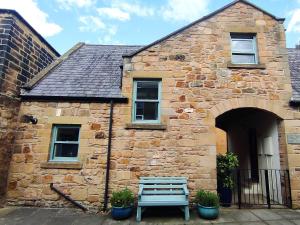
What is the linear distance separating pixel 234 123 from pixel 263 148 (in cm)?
308

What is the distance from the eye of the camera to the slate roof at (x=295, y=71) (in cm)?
749

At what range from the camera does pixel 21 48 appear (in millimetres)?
7918

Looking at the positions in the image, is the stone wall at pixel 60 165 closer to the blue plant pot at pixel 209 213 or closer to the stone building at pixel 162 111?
the stone building at pixel 162 111

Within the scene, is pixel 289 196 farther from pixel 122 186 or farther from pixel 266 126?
pixel 122 186

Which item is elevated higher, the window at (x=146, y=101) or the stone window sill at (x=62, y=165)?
the window at (x=146, y=101)

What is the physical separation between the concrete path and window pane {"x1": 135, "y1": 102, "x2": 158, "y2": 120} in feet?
9.39

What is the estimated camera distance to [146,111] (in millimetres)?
7559

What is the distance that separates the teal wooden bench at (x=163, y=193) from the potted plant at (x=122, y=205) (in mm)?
322

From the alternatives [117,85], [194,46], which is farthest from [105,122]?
[194,46]

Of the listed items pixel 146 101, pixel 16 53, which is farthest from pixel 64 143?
pixel 16 53

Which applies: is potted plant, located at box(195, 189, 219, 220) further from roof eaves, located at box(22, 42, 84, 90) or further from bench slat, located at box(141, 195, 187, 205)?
roof eaves, located at box(22, 42, 84, 90)

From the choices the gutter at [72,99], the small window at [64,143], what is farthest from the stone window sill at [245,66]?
the small window at [64,143]

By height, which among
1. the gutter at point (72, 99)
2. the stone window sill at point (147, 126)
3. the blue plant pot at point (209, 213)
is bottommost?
the blue plant pot at point (209, 213)

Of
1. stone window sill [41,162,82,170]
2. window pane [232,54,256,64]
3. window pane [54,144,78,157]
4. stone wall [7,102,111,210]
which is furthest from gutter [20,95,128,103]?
window pane [232,54,256,64]
